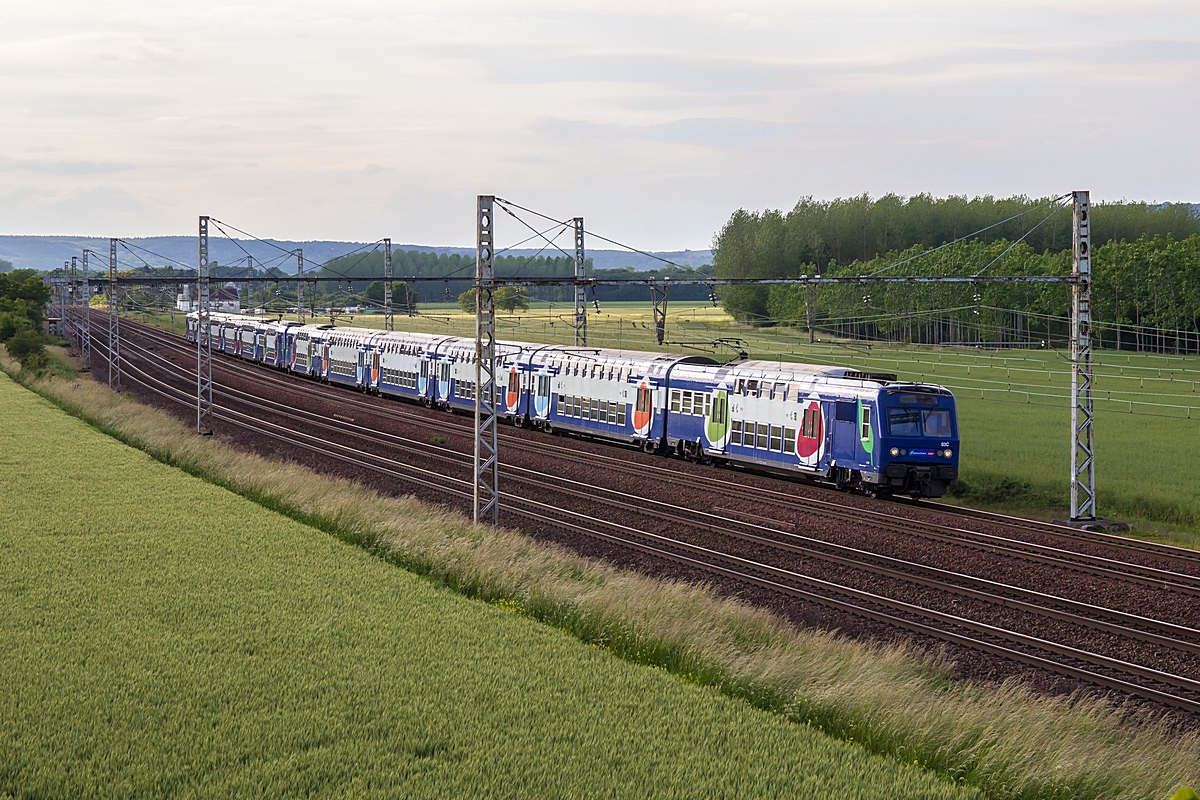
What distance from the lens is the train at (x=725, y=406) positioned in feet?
102

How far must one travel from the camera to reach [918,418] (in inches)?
1221

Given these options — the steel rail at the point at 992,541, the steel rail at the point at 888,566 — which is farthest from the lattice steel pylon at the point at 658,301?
the steel rail at the point at 888,566

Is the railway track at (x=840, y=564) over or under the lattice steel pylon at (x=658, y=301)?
under

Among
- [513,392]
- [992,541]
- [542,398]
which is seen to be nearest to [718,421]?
[992,541]

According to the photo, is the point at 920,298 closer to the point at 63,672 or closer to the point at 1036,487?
the point at 1036,487

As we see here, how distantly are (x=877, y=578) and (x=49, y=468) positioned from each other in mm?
22823

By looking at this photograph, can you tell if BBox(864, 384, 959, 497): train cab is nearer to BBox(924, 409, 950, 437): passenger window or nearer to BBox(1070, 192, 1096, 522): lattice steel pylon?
BBox(924, 409, 950, 437): passenger window

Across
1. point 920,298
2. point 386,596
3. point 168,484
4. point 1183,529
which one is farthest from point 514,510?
point 920,298

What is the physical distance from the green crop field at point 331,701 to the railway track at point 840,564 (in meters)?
6.50

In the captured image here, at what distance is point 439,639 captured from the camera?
16.0 metres

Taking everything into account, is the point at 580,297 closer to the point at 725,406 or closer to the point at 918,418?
the point at 725,406

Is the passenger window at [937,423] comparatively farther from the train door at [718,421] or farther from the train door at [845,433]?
the train door at [718,421]

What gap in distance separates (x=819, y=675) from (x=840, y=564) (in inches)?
361

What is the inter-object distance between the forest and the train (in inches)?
857
